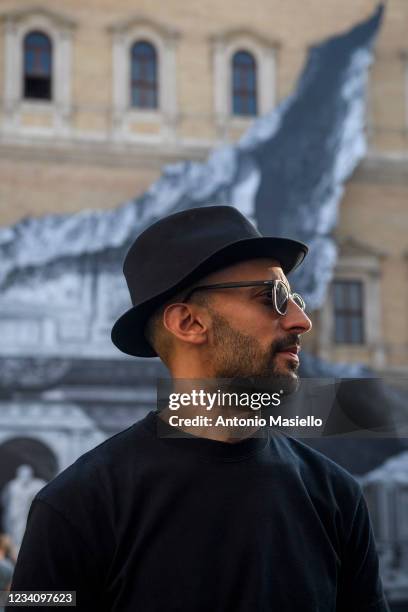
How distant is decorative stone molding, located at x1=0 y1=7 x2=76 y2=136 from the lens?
842 cm

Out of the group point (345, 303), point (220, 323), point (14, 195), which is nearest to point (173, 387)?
point (220, 323)

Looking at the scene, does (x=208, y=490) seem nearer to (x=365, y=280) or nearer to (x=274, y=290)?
(x=274, y=290)

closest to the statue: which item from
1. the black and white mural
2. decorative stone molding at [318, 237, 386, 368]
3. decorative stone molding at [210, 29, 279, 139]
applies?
the black and white mural

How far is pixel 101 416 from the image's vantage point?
25.4 feet

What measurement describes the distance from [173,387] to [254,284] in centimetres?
13

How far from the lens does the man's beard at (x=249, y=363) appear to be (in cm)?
83

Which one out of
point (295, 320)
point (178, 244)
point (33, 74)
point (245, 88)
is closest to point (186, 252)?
point (178, 244)

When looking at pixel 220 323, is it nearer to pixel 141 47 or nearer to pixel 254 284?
pixel 254 284

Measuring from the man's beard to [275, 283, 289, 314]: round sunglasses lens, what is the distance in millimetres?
28

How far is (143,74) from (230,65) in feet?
2.97

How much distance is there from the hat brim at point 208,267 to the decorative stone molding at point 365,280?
7.73m

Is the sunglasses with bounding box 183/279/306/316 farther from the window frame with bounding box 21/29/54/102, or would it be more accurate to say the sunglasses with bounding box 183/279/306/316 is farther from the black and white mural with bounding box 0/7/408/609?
the window frame with bounding box 21/29/54/102

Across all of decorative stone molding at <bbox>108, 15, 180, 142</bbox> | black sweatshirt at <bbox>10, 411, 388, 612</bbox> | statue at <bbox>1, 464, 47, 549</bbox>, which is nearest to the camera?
black sweatshirt at <bbox>10, 411, 388, 612</bbox>

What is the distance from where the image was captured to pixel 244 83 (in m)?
9.03
